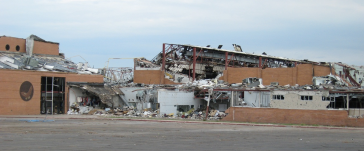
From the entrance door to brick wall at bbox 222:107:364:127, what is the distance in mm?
20955

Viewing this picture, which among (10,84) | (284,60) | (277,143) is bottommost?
(277,143)

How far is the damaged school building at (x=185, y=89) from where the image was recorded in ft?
113

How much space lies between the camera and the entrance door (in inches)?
1815

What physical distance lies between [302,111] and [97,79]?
2708 cm

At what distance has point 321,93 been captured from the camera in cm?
3450

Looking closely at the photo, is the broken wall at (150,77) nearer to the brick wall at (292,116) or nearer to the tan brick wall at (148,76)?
the tan brick wall at (148,76)

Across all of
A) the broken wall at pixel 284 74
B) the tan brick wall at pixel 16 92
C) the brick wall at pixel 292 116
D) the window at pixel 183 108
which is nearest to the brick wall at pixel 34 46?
the tan brick wall at pixel 16 92

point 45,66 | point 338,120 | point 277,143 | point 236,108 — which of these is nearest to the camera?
point 277,143

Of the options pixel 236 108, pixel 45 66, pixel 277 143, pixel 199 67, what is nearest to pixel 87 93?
pixel 45 66

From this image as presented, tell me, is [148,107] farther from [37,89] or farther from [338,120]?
[338,120]

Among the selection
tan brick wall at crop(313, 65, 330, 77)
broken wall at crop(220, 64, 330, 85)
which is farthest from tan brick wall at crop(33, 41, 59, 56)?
tan brick wall at crop(313, 65, 330, 77)

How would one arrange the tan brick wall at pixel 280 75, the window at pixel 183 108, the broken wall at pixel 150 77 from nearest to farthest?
the window at pixel 183 108
the tan brick wall at pixel 280 75
the broken wall at pixel 150 77

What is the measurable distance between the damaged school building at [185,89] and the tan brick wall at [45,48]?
133 mm

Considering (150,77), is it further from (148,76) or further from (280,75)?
(280,75)
